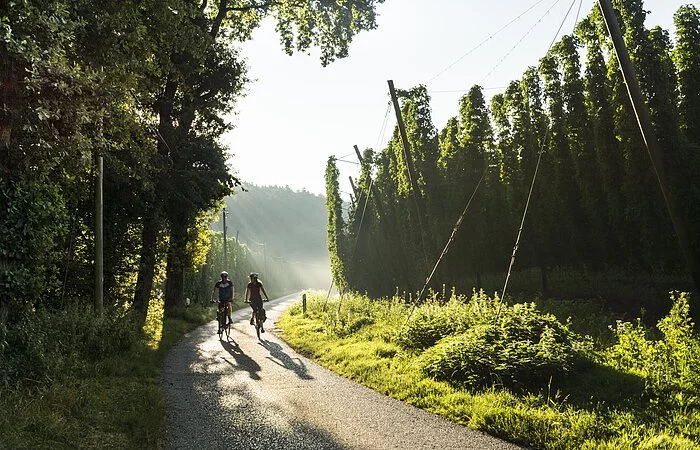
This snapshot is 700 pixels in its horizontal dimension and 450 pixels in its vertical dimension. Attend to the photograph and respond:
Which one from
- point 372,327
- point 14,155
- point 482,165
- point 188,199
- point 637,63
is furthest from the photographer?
point 482,165

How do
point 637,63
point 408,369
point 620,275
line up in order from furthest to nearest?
point 620,275
point 637,63
point 408,369

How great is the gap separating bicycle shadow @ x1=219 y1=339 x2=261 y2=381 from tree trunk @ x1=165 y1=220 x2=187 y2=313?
6.25m

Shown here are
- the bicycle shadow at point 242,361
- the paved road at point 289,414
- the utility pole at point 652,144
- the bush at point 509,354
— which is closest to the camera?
the paved road at point 289,414

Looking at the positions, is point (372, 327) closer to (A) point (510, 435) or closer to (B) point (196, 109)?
(A) point (510, 435)

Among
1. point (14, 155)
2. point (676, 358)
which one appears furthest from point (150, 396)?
point (676, 358)

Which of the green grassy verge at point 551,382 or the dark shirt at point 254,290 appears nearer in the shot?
the green grassy verge at point 551,382

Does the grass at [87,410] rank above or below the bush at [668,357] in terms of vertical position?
above

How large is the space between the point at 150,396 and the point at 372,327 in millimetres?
7813

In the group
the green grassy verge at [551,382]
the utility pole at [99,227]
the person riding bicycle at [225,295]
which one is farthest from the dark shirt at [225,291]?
the green grassy verge at [551,382]

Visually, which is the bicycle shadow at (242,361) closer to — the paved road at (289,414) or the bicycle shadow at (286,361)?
the paved road at (289,414)

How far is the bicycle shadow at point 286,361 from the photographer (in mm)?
9238

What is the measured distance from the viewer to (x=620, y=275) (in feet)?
59.1

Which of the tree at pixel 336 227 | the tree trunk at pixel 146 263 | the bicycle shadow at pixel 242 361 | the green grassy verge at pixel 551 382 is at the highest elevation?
the tree at pixel 336 227

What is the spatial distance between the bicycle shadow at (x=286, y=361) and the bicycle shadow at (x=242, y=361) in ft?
1.74
